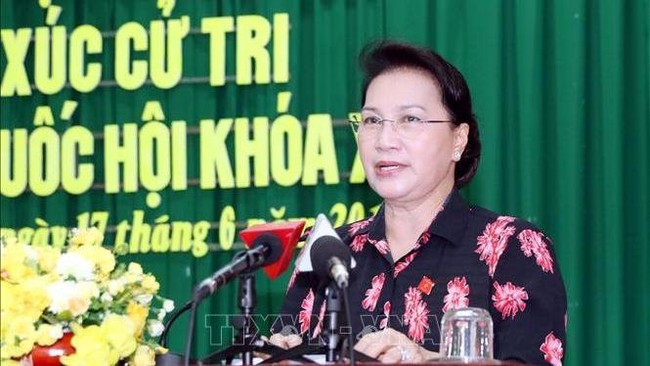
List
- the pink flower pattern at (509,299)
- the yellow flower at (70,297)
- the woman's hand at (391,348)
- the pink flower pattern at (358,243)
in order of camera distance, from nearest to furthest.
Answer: the yellow flower at (70,297), the woman's hand at (391,348), the pink flower pattern at (509,299), the pink flower pattern at (358,243)

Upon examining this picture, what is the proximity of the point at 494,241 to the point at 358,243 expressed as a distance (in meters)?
0.35

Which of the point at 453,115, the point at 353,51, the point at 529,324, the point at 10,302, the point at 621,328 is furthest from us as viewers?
the point at 353,51

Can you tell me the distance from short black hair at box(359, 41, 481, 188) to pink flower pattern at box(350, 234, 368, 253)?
0.26 m

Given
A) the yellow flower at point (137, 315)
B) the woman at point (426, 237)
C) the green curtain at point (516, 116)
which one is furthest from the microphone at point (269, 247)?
the green curtain at point (516, 116)

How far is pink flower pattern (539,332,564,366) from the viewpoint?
7.40 feet

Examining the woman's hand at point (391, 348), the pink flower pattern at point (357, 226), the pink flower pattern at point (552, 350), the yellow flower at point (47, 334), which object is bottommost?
the pink flower pattern at point (552, 350)

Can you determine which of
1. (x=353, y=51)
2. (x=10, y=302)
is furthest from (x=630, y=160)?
(x=10, y=302)

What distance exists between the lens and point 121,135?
4.56 meters

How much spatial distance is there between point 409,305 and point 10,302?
3.18 feet

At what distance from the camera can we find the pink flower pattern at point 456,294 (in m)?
2.41

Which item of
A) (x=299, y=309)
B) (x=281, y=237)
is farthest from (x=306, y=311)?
(x=281, y=237)

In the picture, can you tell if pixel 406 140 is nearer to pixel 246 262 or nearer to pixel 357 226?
pixel 357 226

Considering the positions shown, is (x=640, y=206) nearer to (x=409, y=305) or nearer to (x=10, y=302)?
(x=409, y=305)

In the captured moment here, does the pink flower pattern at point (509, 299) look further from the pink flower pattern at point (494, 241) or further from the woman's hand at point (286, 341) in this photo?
the woman's hand at point (286, 341)
